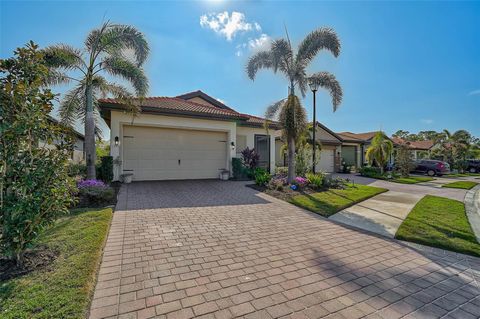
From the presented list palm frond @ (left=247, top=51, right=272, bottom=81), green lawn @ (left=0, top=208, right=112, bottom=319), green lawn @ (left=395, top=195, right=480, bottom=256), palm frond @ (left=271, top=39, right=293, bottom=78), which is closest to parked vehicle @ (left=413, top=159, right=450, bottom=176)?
green lawn @ (left=395, top=195, right=480, bottom=256)

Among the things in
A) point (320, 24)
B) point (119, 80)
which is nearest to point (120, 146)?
point (119, 80)

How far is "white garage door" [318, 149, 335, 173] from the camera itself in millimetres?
20969

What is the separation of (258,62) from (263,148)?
5.87 m

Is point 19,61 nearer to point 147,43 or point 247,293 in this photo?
point 247,293

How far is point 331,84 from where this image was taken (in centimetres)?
1032

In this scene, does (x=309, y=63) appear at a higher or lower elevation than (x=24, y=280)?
higher

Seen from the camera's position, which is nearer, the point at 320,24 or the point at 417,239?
the point at 417,239

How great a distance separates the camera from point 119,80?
9.24 m

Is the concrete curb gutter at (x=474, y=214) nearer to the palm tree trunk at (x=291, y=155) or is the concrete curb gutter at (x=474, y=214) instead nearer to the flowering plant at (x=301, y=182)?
the flowering plant at (x=301, y=182)

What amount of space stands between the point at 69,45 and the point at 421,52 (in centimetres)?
1653

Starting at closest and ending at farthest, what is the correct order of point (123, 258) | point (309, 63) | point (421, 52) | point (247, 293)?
point (247, 293)
point (123, 258)
point (309, 63)
point (421, 52)

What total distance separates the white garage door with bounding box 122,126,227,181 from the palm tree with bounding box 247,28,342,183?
14.0 feet

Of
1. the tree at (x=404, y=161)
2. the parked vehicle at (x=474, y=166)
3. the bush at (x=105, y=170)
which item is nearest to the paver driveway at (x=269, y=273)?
the bush at (x=105, y=170)

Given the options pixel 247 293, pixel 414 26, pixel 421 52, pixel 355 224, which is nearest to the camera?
pixel 247 293
